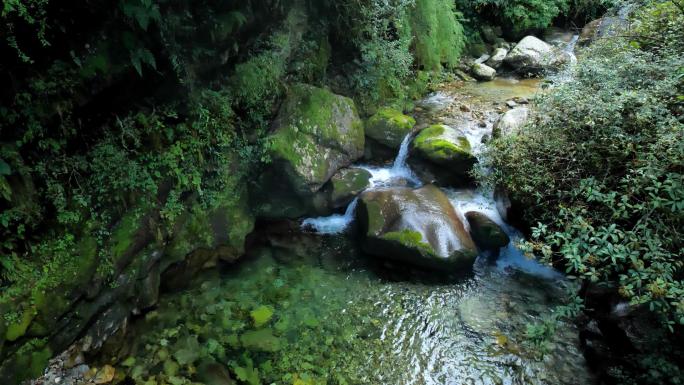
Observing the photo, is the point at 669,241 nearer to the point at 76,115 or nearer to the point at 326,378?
the point at 326,378

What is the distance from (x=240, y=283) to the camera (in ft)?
18.4

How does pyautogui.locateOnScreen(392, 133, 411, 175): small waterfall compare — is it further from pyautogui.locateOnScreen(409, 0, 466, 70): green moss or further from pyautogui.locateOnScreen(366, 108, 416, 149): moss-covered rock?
pyautogui.locateOnScreen(409, 0, 466, 70): green moss

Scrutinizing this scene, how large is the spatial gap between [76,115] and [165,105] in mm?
1006

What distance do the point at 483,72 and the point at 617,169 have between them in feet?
23.7

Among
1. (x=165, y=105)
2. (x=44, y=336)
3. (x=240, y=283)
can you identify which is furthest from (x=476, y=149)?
(x=44, y=336)

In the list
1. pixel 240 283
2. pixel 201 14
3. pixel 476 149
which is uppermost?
pixel 201 14

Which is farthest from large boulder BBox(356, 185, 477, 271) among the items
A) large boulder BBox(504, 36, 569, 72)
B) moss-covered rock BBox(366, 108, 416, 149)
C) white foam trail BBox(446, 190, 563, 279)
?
large boulder BBox(504, 36, 569, 72)

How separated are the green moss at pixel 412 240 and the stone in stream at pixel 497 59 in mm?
8258

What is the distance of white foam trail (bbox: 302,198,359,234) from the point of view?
6734mm

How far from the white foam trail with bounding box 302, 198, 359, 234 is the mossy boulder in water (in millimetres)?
1589

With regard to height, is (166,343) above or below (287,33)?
below

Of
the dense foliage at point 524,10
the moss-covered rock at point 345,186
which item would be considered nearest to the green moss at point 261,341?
the moss-covered rock at point 345,186

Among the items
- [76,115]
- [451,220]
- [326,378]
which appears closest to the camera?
[76,115]

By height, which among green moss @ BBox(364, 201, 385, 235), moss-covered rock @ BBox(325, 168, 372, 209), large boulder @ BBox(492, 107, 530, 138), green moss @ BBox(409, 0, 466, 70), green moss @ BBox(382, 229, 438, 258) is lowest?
green moss @ BBox(382, 229, 438, 258)
